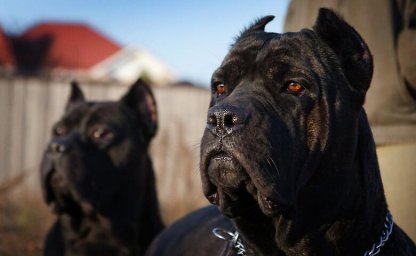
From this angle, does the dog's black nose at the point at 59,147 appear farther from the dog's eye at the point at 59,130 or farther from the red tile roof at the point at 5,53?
the red tile roof at the point at 5,53

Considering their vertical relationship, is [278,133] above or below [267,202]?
above

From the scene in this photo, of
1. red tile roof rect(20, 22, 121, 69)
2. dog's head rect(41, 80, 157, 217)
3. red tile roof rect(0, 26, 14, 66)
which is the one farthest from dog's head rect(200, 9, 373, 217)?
red tile roof rect(20, 22, 121, 69)

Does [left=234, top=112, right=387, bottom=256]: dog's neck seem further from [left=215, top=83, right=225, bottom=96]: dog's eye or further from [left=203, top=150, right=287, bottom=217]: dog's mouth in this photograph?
[left=215, top=83, right=225, bottom=96]: dog's eye

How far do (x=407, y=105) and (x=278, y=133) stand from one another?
162 centimetres

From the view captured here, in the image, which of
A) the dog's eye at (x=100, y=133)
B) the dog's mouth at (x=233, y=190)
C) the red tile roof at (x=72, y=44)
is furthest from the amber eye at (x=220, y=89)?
the red tile roof at (x=72, y=44)

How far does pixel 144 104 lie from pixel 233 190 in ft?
12.0

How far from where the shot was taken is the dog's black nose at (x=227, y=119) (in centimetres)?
308

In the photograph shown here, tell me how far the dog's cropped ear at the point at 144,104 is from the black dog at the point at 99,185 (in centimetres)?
12

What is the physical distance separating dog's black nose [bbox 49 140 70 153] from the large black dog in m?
2.89

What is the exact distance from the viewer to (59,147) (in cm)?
616

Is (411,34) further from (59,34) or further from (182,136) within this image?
(59,34)

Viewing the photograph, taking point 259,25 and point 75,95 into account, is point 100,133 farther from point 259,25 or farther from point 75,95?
point 259,25

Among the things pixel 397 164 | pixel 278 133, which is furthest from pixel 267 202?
pixel 397 164

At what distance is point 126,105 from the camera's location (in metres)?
6.71
